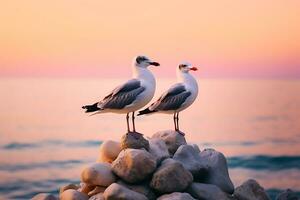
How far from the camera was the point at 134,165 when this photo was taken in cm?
1001

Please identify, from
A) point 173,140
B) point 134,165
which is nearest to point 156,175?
point 134,165

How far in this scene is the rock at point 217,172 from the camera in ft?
36.5

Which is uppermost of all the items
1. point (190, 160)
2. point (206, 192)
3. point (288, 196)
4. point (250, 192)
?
point (190, 160)

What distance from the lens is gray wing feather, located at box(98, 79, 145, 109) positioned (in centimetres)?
1020

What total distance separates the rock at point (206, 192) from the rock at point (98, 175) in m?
1.29

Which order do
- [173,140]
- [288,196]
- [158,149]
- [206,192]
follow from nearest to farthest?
[206,192] → [158,149] → [173,140] → [288,196]

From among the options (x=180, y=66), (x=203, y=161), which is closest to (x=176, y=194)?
(x=203, y=161)

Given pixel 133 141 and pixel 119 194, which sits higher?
→ pixel 133 141

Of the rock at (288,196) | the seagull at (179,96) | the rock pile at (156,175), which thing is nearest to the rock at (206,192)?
the rock pile at (156,175)

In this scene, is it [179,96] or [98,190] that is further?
[179,96]

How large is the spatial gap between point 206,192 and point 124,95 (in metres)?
2.05

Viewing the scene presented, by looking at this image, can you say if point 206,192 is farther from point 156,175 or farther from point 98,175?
point 98,175

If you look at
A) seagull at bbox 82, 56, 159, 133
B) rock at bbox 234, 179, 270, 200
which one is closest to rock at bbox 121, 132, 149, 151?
seagull at bbox 82, 56, 159, 133

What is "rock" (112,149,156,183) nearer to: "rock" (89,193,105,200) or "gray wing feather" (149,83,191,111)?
"rock" (89,193,105,200)
